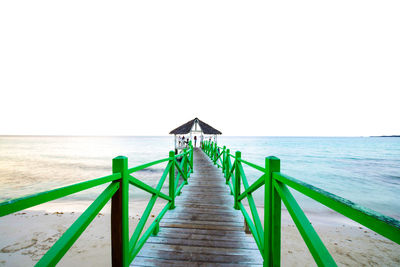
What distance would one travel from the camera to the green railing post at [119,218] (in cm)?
185

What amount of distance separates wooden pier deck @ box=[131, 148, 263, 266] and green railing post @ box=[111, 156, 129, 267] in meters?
0.55

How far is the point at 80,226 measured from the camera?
4.43 feet

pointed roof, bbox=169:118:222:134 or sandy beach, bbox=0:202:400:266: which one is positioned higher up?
pointed roof, bbox=169:118:222:134

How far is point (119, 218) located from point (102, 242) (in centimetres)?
578

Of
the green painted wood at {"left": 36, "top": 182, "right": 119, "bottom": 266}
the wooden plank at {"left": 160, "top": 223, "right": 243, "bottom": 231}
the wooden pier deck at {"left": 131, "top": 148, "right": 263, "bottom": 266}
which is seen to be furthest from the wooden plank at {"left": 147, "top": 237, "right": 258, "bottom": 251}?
the green painted wood at {"left": 36, "top": 182, "right": 119, "bottom": 266}

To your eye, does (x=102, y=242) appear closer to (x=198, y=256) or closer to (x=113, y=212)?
(x=198, y=256)

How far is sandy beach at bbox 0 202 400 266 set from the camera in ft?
17.3

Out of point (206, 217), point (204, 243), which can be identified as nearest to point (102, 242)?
point (206, 217)

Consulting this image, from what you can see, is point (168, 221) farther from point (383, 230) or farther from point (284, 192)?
point (383, 230)

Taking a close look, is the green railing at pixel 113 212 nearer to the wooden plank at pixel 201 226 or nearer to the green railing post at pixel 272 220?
the wooden plank at pixel 201 226

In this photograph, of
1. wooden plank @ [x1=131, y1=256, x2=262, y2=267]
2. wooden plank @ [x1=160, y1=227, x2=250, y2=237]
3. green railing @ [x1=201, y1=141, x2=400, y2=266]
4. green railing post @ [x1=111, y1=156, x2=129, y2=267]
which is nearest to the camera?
green railing @ [x1=201, y1=141, x2=400, y2=266]

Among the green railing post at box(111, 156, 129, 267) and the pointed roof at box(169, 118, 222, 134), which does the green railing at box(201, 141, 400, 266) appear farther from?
the pointed roof at box(169, 118, 222, 134)

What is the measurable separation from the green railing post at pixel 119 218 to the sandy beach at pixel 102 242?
440cm

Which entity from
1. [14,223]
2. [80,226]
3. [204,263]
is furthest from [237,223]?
[14,223]
